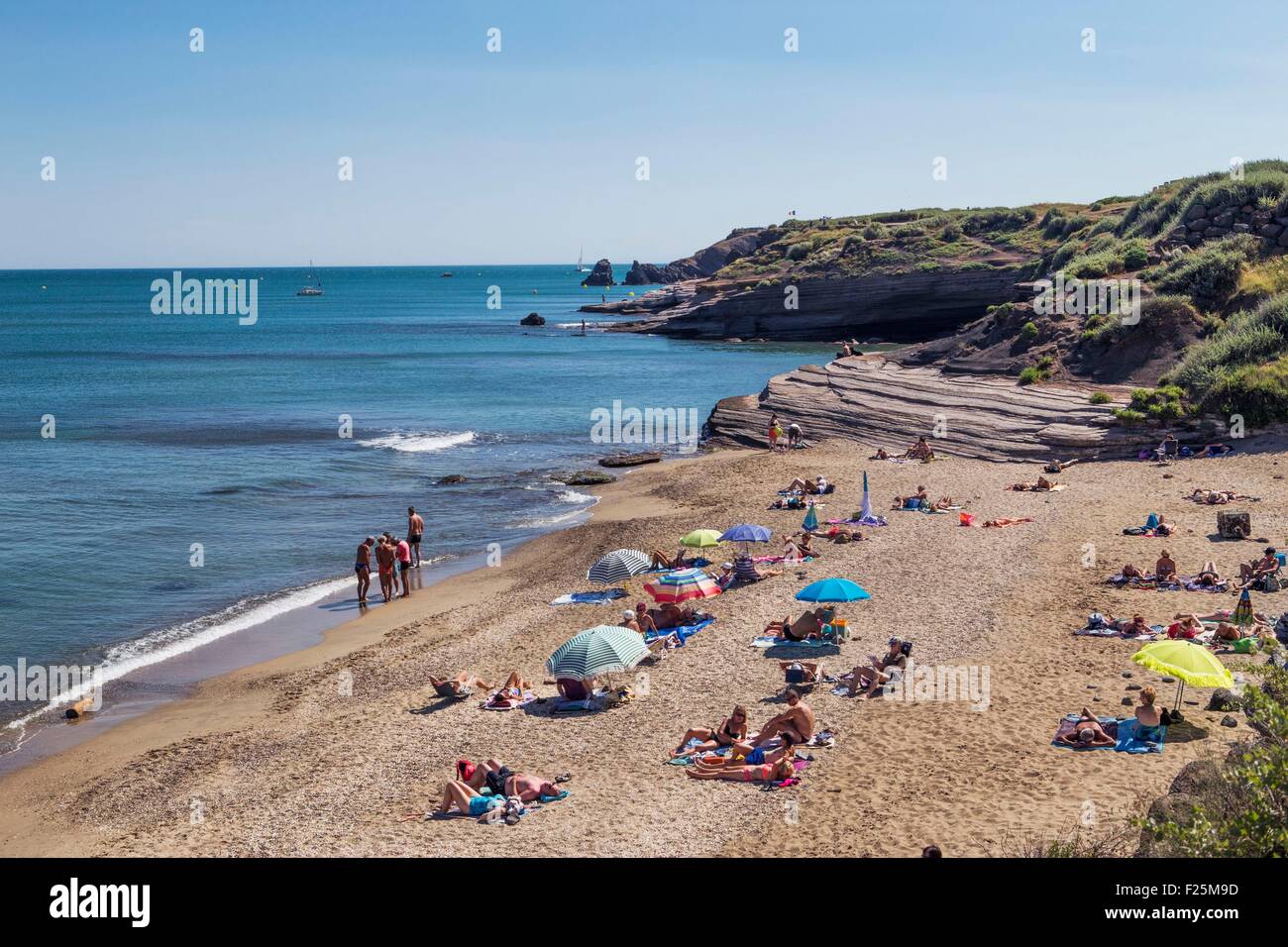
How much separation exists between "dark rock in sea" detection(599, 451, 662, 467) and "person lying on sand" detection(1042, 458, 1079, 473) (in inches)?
557

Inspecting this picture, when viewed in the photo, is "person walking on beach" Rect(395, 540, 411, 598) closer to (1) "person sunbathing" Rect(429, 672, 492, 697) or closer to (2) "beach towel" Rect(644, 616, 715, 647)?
(1) "person sunbathing" Rect(429, 672, 492, 697)

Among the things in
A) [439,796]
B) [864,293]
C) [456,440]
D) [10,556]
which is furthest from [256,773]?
[864,293]

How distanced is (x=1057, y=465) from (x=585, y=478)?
15.0 metres

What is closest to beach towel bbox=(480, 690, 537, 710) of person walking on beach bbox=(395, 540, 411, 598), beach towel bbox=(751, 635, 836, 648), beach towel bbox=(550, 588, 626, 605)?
beach towel bbox=(751, 635, 836, 648)

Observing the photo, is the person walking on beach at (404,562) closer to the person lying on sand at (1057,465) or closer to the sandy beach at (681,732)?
the sandy beach at (681,732)

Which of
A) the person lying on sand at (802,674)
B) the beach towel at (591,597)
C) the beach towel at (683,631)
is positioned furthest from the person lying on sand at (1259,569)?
the beach towel at (591,597)

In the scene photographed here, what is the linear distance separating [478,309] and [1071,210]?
85.0m

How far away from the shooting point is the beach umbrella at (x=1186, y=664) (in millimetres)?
13250

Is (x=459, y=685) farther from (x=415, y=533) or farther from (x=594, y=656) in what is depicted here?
(x=415, y=533)

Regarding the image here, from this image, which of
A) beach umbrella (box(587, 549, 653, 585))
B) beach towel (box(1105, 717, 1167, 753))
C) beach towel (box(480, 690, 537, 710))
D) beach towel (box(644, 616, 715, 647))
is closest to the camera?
beach towel (box(1105, 717, 1167, 753))

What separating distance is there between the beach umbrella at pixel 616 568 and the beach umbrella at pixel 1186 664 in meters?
10.4

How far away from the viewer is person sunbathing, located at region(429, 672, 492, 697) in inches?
676

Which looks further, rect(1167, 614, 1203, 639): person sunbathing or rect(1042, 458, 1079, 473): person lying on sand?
rect(1042, 458, 1079, 473): person lying on sand

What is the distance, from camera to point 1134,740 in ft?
43.4
